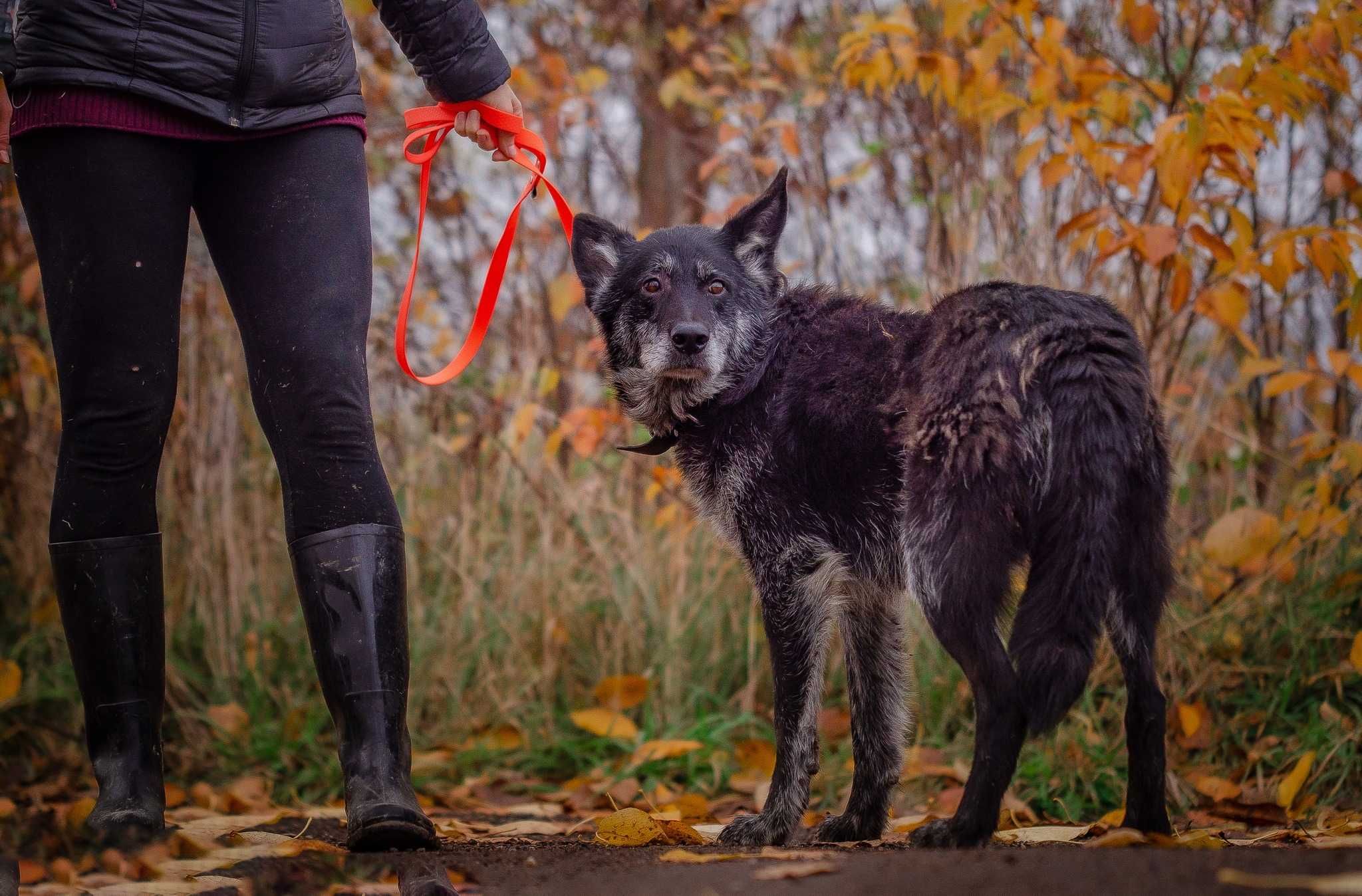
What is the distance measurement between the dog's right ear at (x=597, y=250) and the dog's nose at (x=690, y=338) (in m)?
0.50

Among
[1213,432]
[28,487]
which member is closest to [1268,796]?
[1213,432]

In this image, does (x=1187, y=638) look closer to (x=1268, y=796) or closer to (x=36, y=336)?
(x=1268, y=796)

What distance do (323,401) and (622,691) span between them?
2417 millimetres

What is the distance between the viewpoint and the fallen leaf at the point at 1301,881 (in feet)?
5.97

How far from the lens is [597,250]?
3984mm

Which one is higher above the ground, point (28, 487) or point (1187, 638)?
point (28, 487)

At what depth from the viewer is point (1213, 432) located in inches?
195

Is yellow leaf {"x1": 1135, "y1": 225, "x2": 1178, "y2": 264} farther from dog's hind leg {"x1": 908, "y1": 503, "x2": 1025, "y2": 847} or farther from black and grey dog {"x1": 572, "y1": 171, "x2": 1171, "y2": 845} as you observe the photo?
dog's hind leg {"x1": 908, "y1": 503, "x2": 1025, "y2": 847}

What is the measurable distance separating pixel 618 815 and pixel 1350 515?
2816 millimetres

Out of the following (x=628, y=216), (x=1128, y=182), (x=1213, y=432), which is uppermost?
(x=628, y=216)

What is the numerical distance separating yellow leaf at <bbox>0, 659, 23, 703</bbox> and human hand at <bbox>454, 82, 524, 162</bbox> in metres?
3.25

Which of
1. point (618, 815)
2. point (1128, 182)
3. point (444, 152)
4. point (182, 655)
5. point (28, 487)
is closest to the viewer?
point (618, 815)

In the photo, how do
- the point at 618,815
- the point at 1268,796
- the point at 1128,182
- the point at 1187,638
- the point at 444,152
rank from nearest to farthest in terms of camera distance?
the point at 618,815 < the point at 1268,796 < the point at 1128,182 < the point at 1187,638 < the point at 444,152

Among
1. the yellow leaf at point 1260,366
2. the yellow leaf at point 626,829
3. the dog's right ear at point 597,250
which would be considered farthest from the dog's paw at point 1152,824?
the dog's right ear at point 597,250
